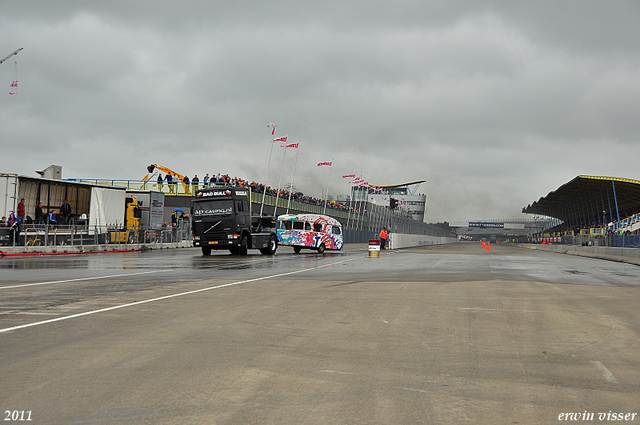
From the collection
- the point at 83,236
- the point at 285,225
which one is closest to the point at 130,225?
the point at 83,236

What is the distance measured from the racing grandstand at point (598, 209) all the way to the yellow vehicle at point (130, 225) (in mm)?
30970

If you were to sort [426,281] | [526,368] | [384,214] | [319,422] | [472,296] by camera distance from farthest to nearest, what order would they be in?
[384,214] → [426,281] → [472,296] → [526,368] → [319,422]

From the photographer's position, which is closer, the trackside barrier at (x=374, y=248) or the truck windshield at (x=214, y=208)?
the truck windshield at (x=214, y=208)

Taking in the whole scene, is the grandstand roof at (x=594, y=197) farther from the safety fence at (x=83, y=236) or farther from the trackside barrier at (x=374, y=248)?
the safety fence at (x=83, y=236)

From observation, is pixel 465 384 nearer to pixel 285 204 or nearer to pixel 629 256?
pixel 629 256

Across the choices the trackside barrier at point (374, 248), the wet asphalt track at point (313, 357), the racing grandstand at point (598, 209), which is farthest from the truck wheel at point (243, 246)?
the racing grandstand at point (598, 209)

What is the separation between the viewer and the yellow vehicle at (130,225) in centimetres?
3456

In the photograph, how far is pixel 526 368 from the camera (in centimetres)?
517

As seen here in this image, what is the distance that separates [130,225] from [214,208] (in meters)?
12.8

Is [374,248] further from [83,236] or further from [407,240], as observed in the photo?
[407,240]

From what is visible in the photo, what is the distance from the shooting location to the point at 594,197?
285 ft

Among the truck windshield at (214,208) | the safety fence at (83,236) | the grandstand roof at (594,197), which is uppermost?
the grandstand roof at (594,197)

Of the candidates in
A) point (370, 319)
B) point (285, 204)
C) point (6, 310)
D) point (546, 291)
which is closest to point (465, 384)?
point (370, 319)

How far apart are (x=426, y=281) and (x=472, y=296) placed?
11.0 feet
